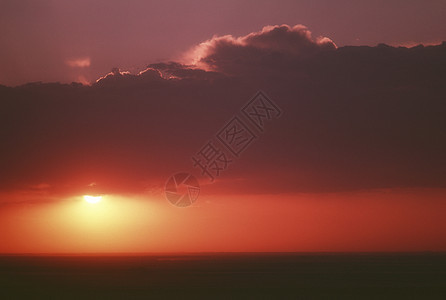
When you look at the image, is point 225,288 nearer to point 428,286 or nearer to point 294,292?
point 294,292

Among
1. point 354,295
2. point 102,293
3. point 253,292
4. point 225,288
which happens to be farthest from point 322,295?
point 102,293

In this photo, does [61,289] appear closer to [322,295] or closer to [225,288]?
[225,288]

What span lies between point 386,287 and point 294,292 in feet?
40.6

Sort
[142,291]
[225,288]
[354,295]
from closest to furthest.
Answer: [354,295] < [142,291] < [225,288]

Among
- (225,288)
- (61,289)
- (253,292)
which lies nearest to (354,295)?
(253,292)

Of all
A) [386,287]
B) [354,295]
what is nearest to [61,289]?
[354,295]

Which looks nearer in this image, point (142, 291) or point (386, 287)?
point (142, 291)

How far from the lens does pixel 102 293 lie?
4547 cm

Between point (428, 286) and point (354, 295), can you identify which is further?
point (428, 286)

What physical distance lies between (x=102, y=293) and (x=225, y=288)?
1322 cm

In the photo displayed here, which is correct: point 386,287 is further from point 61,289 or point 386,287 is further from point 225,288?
point 61,289

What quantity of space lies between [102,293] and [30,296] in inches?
263

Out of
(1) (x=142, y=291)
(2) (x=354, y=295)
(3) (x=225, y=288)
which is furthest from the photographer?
(3) (x=225, y=288)

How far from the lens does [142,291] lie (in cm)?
4712
